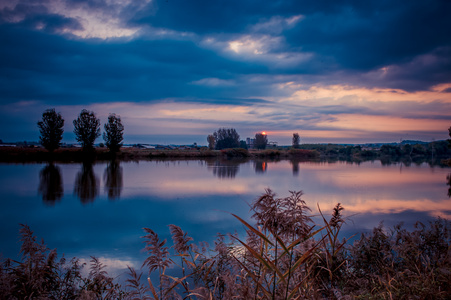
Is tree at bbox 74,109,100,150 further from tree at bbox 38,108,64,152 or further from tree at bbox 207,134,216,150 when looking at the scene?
tree at bbox 207,134,216,150

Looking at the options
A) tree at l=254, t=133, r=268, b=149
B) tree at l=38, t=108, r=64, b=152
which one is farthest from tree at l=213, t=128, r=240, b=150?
tree at l=38, t=108, r=64, b=152

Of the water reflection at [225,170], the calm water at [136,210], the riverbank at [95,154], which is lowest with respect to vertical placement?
the calm water at [136,210]

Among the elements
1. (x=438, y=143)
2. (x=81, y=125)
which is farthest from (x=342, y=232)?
(x=438, y=143)

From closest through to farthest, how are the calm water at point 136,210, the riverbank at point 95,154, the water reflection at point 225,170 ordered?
the calm water at point 136,210 < the water reflection at point 225,170 < the riverbank at point 95,154

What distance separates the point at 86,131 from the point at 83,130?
0.54 m

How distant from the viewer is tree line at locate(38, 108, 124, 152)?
45562 mm

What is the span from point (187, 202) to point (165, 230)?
4.08 meters

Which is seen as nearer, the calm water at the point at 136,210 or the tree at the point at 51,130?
the calm water at the point at 136,210

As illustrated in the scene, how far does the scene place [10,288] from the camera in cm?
250

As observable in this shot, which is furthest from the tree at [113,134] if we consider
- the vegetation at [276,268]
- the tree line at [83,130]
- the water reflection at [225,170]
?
the vegetation at [276,268]

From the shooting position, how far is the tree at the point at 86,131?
159 ft

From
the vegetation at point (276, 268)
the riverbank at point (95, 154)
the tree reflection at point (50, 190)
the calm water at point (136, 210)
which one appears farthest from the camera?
the riverbank at point (95, 154)

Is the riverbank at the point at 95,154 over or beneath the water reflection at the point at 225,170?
over

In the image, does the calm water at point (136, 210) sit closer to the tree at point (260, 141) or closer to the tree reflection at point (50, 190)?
the tree reflection at point (50, 190)
